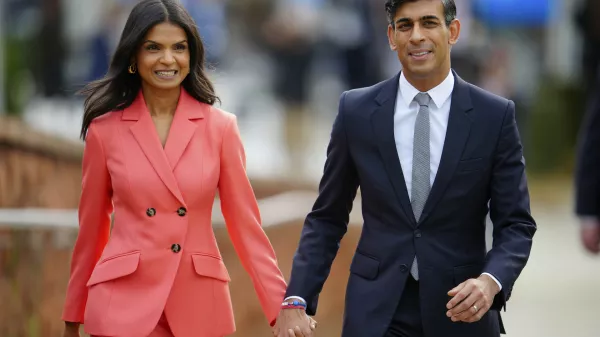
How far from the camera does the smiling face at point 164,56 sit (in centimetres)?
577

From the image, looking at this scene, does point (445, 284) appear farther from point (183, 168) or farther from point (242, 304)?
point (242, 304)

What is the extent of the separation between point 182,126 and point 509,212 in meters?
1.27

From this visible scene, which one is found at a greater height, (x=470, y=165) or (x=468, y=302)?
(x=470, y=165)

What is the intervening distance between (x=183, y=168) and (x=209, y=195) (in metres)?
0.14

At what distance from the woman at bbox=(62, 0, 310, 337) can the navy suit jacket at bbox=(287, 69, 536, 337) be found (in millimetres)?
362

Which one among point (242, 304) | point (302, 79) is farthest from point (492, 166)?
point (302, 79)

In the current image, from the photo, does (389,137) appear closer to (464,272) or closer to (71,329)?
(464,272)

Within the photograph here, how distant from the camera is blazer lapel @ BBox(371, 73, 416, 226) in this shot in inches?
215

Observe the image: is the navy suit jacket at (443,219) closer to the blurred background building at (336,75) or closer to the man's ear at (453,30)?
the man's ear at (453,30)

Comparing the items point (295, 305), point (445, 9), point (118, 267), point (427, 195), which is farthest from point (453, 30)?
point (118, 267)

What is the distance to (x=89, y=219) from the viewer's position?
5797 mm

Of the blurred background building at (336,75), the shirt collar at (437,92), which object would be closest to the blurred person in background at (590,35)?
the blurred background building at (336,75)

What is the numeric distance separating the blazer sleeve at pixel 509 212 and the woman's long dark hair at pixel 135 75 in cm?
118

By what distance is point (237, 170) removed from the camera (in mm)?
5801
